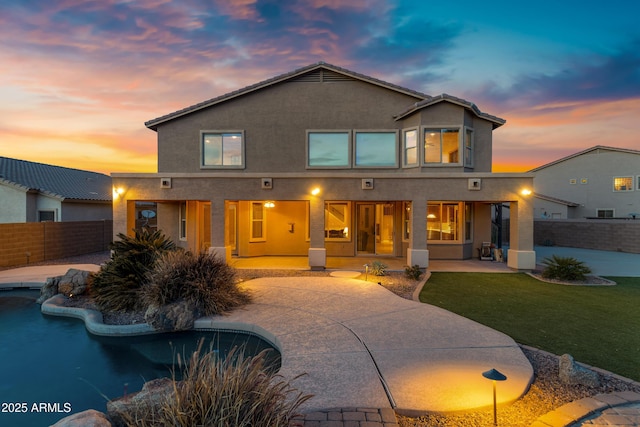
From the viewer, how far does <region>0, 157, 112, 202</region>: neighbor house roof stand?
1961 cm

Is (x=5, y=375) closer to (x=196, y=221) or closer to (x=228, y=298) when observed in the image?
(x=228, y=298)

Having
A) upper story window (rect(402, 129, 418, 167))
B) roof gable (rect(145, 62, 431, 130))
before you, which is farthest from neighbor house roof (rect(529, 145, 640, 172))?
→ upper story window (rect(402, 129, 418, 167))

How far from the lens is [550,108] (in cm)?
1978

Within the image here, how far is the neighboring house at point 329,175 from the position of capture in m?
13.0

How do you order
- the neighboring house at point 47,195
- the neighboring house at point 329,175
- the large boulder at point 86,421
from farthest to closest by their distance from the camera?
1. the neighboring house at point 47,195
2. the neighboring house at point 329,175
3. the large boulder at point 86,421

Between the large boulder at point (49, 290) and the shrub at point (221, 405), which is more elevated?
the shrub at point (221, 405)

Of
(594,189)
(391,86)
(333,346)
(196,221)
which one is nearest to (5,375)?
(333,346)

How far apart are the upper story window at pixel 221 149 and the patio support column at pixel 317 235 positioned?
4.59 meters

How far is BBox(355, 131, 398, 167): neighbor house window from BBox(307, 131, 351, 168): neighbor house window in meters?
0.54

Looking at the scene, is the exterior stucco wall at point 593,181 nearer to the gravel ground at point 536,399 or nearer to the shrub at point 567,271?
the shrub at point 567,271

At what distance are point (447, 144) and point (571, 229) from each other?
14.5 metres

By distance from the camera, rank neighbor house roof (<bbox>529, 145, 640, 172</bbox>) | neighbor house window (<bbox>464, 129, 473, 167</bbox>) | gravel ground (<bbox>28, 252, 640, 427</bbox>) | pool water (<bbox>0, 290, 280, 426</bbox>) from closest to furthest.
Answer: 1. gravel ground (<bbox>28, 252, 640, 427</bbox>)
2. pool water (<bbox>0, 290, 280, 426</bbox>)
3. neighbor house window (<bbox>464, 129, 473, 167</bbox>)
4. neighbor house roof (<bbox>529, 145, 640, 172</bbox>)

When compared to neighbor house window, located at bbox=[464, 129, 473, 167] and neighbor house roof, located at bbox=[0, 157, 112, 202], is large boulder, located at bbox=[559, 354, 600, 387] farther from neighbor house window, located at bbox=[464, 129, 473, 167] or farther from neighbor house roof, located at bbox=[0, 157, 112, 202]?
neighbor house roof, located at bbox=[0, 157, 112, 202]

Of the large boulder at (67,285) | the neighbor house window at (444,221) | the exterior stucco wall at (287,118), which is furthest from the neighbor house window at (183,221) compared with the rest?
the neighbor house window at (444,221)
